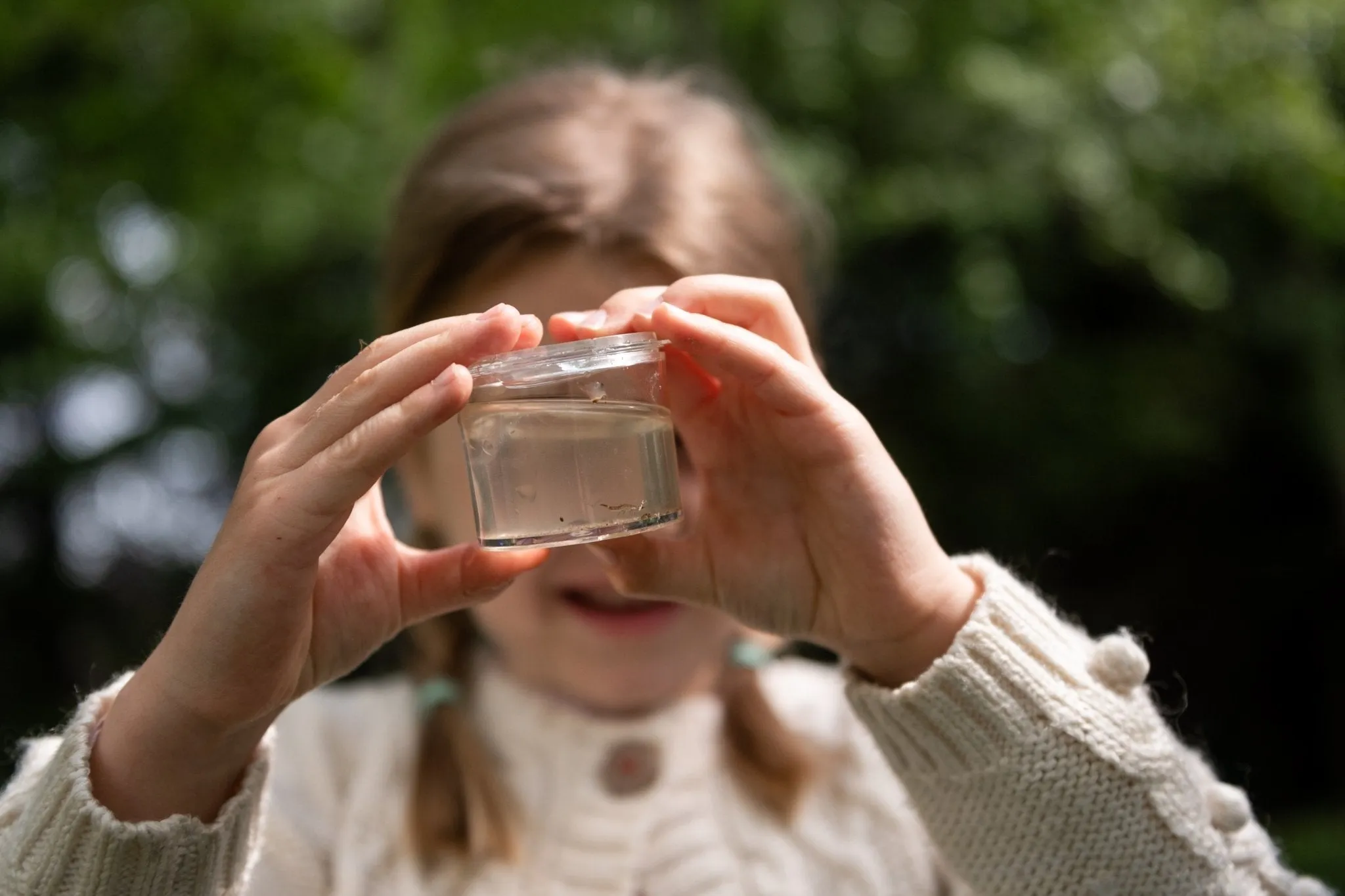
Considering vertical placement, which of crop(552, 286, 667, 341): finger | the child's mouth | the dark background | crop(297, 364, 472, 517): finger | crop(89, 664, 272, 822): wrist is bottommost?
the dark background

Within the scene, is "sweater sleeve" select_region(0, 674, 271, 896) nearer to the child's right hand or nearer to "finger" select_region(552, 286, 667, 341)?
the child's right hand

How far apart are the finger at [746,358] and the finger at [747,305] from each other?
0.04 m

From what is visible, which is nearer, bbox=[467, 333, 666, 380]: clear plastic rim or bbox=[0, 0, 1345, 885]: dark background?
bbox=[467, 333, 666, 380]: clear plastic rim

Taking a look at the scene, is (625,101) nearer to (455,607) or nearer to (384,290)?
(384,290)

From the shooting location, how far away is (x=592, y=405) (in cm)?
123

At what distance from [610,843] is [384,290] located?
123 centimetres

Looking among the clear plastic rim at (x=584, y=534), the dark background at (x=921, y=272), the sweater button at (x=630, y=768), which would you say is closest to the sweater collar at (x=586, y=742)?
the sweater button at (x=630, y=768)

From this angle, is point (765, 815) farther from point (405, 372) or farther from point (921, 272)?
point (921, 272)

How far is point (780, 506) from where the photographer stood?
5.11ft

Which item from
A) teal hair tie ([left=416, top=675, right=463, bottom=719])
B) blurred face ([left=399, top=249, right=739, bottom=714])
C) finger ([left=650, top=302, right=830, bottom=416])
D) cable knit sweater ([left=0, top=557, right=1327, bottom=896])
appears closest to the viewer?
finger ([left=650, top=302, right=830, bottom=416])

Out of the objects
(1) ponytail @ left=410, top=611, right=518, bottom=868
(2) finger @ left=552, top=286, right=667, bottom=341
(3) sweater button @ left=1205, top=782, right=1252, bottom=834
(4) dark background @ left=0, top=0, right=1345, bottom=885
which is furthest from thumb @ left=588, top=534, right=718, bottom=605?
(4) dark background @ left=0, top=0, right=1345, bottom=885

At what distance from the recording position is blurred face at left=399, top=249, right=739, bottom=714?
1.80 metres

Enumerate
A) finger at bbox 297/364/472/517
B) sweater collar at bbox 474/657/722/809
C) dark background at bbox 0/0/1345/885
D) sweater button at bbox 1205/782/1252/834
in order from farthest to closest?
dark background at bbox 0/0/1345/885
sweater collar at bbox 474/657/722/809
sweater button at bbox 1205/782/1252/834
finger at bbox 297/364/472/517

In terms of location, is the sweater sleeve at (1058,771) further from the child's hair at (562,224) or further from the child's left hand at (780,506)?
the child's hair at (562,224)
